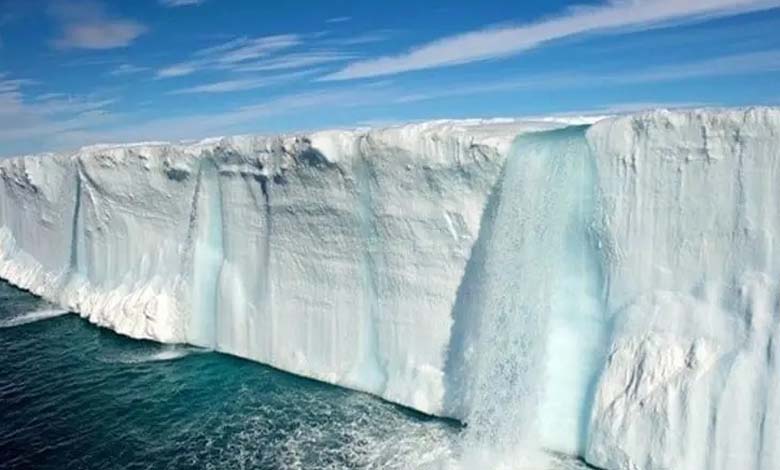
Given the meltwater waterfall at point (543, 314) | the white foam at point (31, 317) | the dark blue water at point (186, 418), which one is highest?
the meltwater waterfall at point (543, 314)

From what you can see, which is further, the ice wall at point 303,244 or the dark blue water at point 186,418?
the ice wall at point 303,244

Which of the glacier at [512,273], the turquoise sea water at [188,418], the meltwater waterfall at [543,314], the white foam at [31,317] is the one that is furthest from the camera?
the white foam at [31,317]

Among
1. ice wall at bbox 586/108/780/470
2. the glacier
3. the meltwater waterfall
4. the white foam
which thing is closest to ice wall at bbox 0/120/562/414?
the glacier

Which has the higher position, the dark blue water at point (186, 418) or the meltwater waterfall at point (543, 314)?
the meltwater waterfall at point (543, 314)

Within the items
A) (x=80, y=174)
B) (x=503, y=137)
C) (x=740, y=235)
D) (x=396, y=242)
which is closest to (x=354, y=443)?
(x=396, y=242)

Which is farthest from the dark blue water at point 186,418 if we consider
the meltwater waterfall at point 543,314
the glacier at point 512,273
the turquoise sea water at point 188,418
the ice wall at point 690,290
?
the ice wall at point 690,290

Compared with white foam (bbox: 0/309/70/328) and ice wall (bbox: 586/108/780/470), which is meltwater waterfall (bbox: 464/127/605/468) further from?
white foam (bbox: 0/309/70/328)

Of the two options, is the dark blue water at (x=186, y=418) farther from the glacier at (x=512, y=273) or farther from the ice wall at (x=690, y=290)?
the ice wall at (x=690, y=290)
